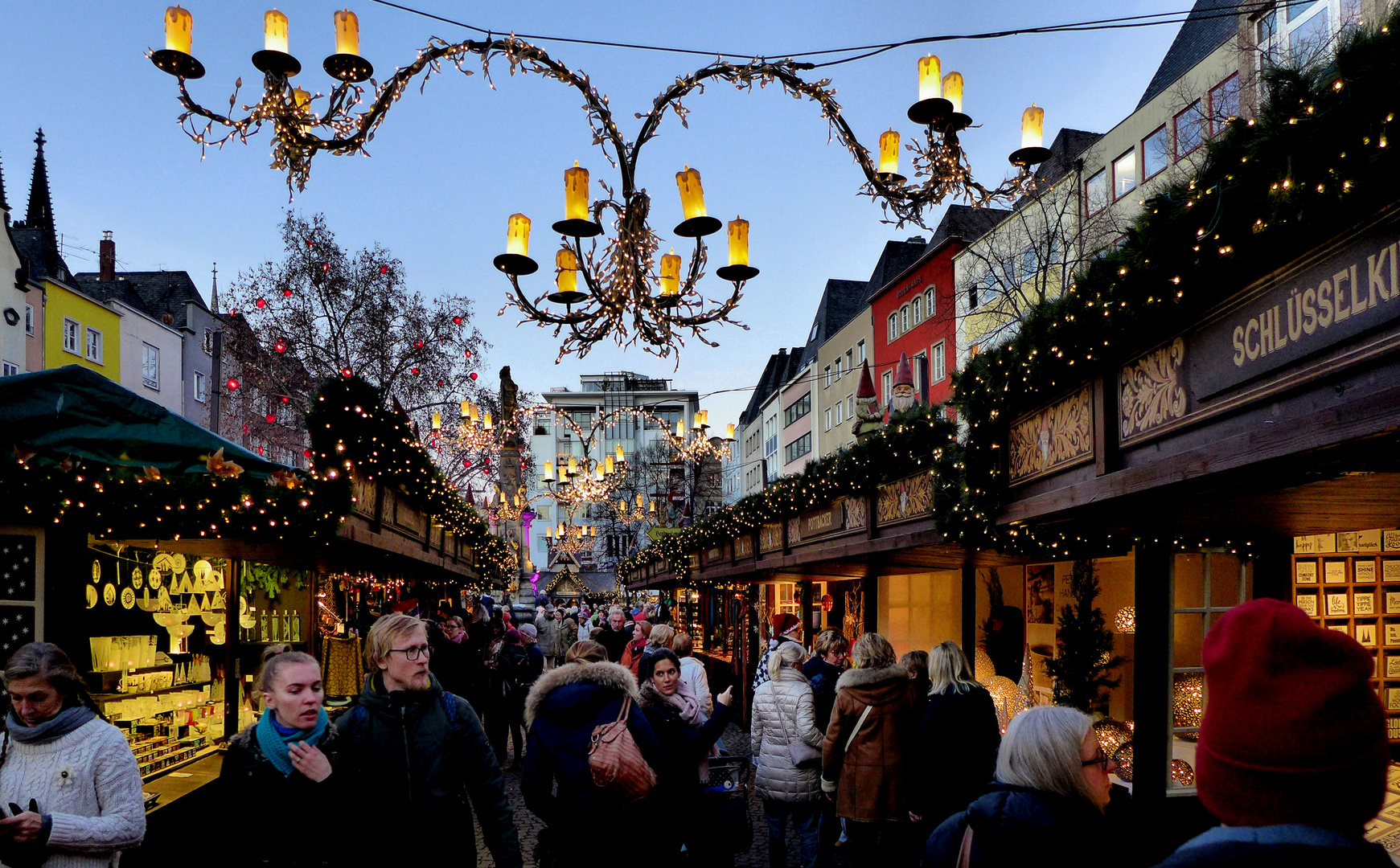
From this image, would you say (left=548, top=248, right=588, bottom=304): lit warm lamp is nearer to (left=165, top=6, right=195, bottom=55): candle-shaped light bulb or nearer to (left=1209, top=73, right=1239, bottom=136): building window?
(left=165, top=6, right=195, bottom=55): candle-shaped light bulb

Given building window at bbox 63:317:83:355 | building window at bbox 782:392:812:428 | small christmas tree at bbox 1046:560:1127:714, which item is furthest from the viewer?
building window at bbox 782:392:812:428

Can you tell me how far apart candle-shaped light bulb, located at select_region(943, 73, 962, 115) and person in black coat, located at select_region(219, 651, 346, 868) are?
4.24 metres

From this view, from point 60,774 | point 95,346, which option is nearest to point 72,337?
point 95,346

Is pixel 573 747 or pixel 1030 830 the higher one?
pixel 1030 830

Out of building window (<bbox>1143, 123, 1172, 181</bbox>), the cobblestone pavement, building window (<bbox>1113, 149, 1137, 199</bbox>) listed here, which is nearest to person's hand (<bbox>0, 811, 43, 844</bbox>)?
the cobblestone pavement

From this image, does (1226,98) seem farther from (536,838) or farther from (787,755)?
(536,838)

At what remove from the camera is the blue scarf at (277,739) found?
3404 millimetres

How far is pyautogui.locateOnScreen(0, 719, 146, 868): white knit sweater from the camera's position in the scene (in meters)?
3.61

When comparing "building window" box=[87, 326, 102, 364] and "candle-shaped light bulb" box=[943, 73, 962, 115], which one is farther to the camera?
"building window" box=[87, 326, 102, 364]

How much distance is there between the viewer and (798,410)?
189ft

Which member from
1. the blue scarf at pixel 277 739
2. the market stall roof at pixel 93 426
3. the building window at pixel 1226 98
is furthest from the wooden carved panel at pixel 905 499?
the building window at pixel 1226 98

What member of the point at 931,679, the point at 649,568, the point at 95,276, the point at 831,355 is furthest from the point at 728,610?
the point at 95,276

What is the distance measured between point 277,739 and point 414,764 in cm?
50

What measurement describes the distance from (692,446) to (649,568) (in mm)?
18031
